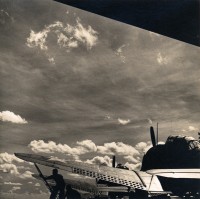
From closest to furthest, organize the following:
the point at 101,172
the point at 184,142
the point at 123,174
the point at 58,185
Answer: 1. the point at 58,185
2. the point at 101,172
3. the point at 123,174
4. the point at 184,142

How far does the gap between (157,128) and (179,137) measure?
1309 mm

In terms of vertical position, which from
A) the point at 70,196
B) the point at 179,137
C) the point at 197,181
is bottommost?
the point at 70,196

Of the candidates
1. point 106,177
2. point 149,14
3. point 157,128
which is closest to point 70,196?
point 106,177

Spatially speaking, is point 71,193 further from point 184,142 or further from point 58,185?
point 184,142

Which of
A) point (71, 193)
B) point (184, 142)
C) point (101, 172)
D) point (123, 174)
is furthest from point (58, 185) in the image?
point (184, 142)

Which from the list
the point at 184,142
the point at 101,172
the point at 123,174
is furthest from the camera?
the point at 184,142

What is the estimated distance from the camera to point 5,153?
5.12 metres


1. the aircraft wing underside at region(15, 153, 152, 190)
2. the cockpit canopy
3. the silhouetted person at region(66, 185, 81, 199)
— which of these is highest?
A: the cockpit canopy

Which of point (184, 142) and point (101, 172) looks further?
point (184, 142)

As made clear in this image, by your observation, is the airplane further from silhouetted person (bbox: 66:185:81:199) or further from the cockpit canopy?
silhouetted person (bbox: 66:185:81:199)

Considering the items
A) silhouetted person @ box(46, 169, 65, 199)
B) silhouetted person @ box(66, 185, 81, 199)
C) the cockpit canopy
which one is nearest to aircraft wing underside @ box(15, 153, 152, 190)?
silhouetted person @ box(46, 169, 65, 199)

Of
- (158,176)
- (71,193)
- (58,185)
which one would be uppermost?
(158,176)

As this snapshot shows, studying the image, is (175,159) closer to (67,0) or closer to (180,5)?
(180,5)

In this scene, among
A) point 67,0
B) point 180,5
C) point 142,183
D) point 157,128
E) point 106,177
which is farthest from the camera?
point 157,128
